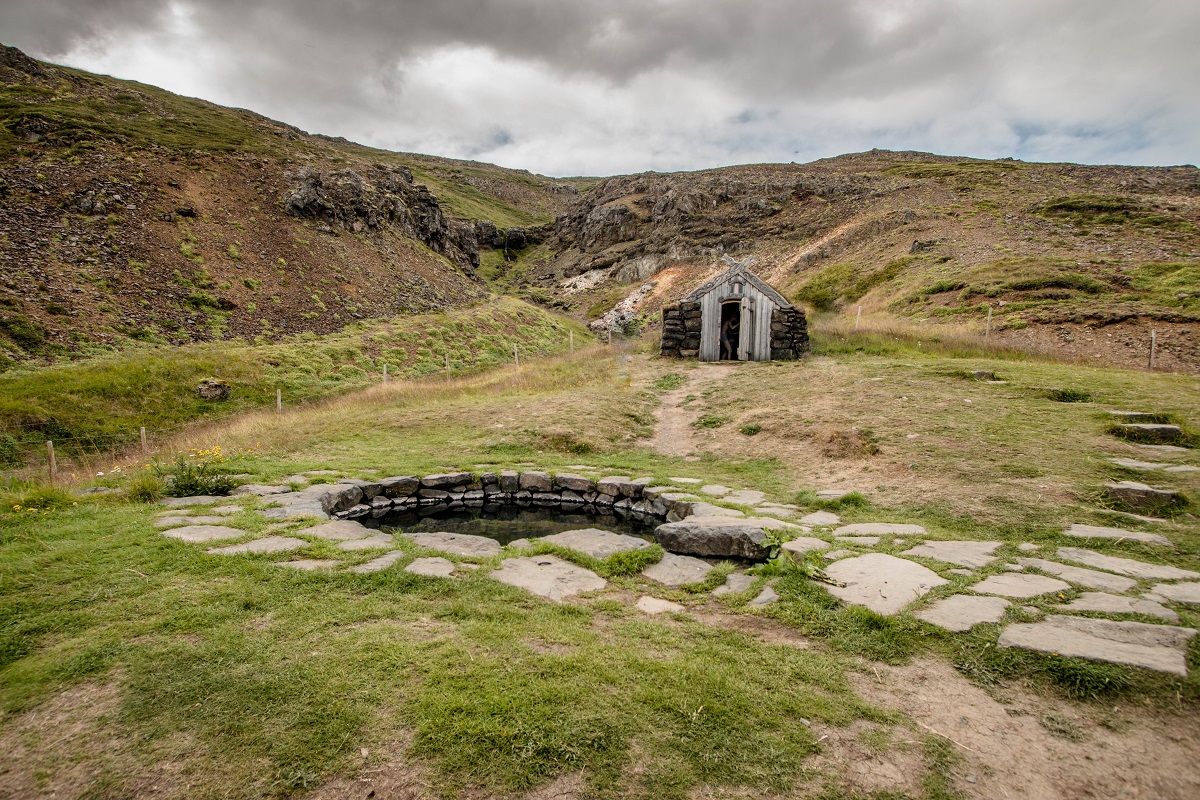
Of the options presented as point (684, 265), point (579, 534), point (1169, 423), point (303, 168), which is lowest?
point (579, 534)

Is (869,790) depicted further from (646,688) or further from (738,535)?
(738,535)

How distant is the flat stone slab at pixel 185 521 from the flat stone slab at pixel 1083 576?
790 cm

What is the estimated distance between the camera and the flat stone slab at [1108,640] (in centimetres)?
281

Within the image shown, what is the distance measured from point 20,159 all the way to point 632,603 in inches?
1301

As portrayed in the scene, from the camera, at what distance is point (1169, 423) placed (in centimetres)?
780

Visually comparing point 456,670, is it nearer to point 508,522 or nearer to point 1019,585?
point 1019,585

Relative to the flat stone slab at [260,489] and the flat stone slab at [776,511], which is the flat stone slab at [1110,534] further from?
the flat stone slab at [260,489]

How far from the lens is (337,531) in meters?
5.58

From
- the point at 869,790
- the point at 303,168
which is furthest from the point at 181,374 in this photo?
the point at 303,168

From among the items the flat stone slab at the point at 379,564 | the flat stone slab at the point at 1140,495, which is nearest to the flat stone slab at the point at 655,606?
the flat stone slab at the point at 379,564

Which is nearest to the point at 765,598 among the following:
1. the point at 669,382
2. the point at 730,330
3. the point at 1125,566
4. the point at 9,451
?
the point at 1125,566

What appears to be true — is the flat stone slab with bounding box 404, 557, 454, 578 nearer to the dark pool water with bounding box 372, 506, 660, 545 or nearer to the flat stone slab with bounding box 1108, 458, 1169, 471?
the dark pool water with bounding box 372, 506, 660, 545

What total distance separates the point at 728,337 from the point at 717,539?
1869 cm

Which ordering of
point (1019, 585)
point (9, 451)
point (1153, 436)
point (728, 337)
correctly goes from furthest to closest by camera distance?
point (728, 337), point (9, 451), point (1153, 436), point (1019, 585)
